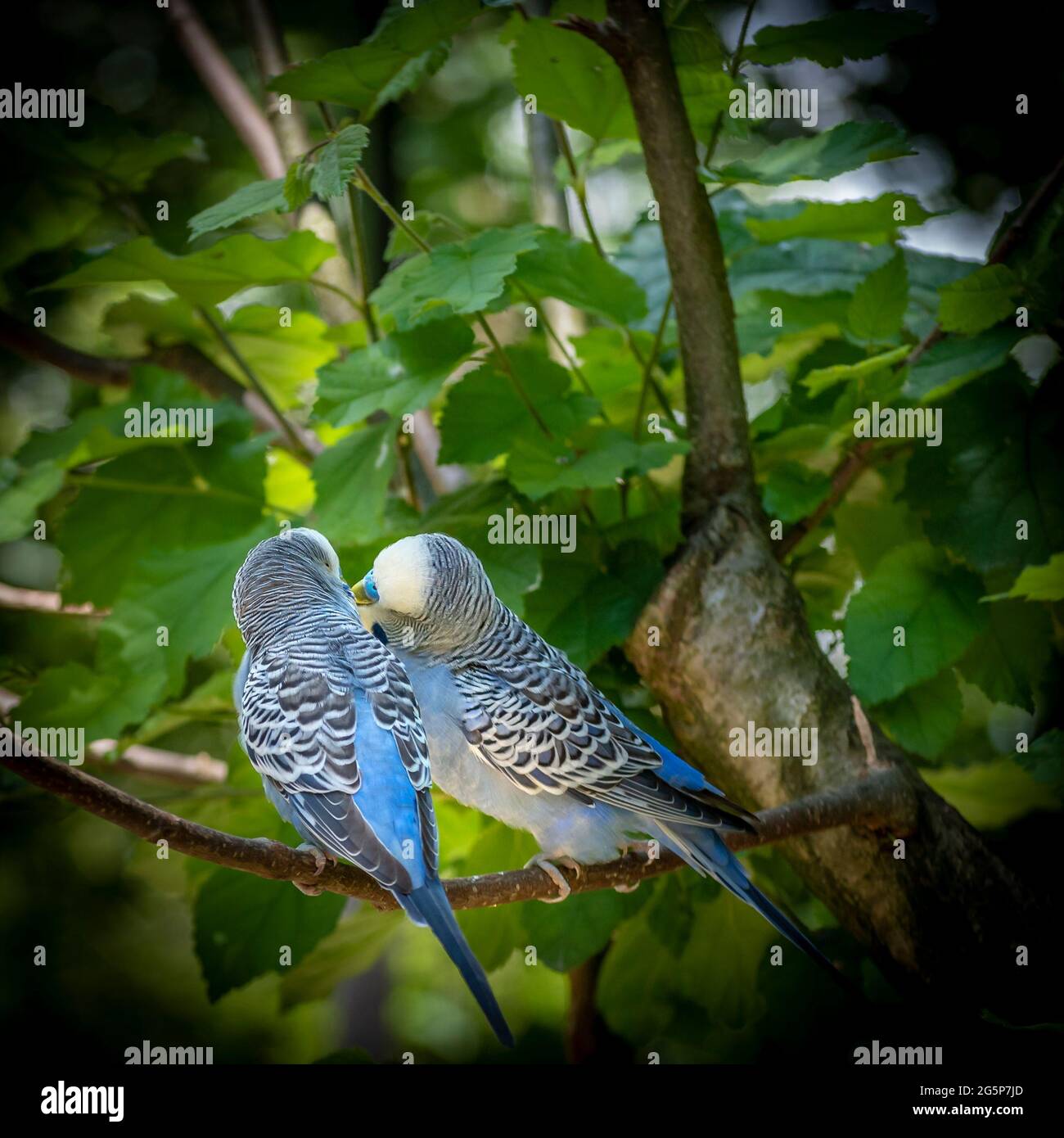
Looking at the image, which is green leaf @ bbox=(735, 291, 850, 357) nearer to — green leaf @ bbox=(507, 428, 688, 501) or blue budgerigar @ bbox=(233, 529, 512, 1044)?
green leaf @ bbox=(507, 428, 688, 501)

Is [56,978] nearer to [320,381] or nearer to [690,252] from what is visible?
[320,381]

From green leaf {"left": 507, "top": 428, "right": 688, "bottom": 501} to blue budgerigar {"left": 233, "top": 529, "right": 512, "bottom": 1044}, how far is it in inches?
14.3

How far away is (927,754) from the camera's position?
185cm

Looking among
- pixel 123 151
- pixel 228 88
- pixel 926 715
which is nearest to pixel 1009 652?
pixel 926 715

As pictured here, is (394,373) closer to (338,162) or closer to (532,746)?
(338,162)

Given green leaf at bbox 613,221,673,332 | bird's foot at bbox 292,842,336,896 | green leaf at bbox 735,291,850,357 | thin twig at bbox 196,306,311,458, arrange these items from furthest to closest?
green leaf at bbox 613,221,673,332
green leaf at bbox 735,291,850,357
thin twig at bbox 196,306,311,458
bird's foot at bbox 292,842,336,896

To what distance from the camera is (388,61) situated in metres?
1.58

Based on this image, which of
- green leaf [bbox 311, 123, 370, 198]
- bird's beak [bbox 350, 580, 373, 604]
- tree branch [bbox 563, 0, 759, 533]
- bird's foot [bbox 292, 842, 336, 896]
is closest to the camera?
bird's foot [bbox 292, 842, 336, 896]

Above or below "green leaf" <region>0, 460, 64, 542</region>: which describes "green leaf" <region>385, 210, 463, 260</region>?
above

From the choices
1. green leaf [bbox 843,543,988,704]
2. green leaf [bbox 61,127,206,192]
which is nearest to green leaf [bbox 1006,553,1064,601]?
green leaf [bbox 843,543,988,704]

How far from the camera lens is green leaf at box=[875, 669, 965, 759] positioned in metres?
1.86

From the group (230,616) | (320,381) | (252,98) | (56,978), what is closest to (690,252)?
(320,381)

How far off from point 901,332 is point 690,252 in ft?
1.86

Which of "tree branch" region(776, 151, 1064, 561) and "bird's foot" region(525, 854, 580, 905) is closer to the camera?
"bird's foot" region(525, 854, 580, 905)
